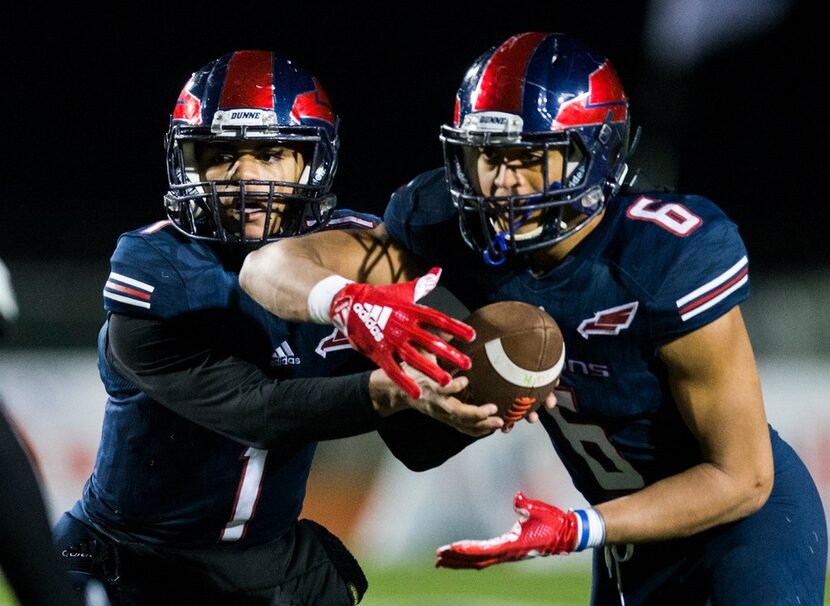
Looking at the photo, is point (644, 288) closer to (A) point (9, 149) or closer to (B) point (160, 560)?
(B) point (160, 560)

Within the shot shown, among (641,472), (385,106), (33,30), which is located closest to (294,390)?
(641,472)

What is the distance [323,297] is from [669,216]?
717 mm

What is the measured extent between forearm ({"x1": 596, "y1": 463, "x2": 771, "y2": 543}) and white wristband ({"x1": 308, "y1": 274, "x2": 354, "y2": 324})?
64 cm

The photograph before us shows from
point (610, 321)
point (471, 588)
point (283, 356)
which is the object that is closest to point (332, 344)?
point (283, 356)

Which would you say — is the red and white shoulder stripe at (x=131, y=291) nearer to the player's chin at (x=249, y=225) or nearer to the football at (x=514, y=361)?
the player's chin at (x=249, y=225)

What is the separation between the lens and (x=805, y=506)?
2.46 m

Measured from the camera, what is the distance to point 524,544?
2180 millimetres

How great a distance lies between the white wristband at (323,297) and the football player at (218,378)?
9.7 inches

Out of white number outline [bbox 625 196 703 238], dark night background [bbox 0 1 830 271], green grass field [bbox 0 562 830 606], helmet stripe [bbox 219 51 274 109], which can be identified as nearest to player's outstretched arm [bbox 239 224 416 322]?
helmet stripe [bbox 219 51 274 109]

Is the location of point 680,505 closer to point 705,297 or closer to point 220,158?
point 705,297

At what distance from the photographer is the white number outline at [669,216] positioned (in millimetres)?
2301

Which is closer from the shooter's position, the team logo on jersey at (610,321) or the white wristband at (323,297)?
the white wristband at (323,297)

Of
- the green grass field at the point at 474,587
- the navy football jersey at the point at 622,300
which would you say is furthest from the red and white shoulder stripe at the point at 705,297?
the green grass field at the point at 474,587

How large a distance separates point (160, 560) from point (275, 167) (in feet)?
3.17
